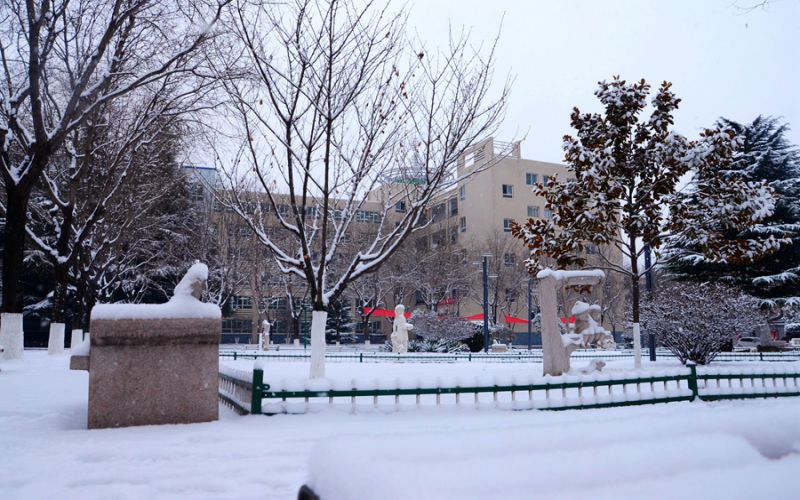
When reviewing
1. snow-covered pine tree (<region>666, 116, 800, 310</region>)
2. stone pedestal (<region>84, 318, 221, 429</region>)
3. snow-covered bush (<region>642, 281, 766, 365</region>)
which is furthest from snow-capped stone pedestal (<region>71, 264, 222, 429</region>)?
snow-covered pine tree (<region>666, 116, 800, 310</region>)

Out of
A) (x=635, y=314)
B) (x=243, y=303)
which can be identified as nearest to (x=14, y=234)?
(x=635, y=314)

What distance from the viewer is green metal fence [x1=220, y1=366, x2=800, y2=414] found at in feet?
26.1

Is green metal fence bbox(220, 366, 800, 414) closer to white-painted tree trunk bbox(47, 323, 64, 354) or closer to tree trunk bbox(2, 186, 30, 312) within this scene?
tree trunk bbox(2, 186, 30, 312)

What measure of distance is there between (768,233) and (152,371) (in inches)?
1186

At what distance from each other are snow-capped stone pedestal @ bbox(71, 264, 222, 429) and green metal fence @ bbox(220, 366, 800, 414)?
82 centimetres

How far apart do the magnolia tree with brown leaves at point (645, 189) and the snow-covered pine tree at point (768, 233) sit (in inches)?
468

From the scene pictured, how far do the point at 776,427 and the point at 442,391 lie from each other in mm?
7590

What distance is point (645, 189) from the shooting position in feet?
52.0

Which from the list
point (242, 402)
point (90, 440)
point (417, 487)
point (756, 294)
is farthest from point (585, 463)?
point (756, 294)

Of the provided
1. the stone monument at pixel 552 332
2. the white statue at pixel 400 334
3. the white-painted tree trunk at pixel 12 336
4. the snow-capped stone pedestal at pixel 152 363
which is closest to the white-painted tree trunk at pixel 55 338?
the white-painted tree trunk at pixel 12 336

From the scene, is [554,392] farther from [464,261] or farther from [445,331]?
[464,261]

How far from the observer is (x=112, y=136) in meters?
20.7

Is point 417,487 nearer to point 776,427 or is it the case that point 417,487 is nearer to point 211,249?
point 776,427

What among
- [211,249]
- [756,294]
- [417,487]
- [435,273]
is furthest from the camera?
[435,273]
